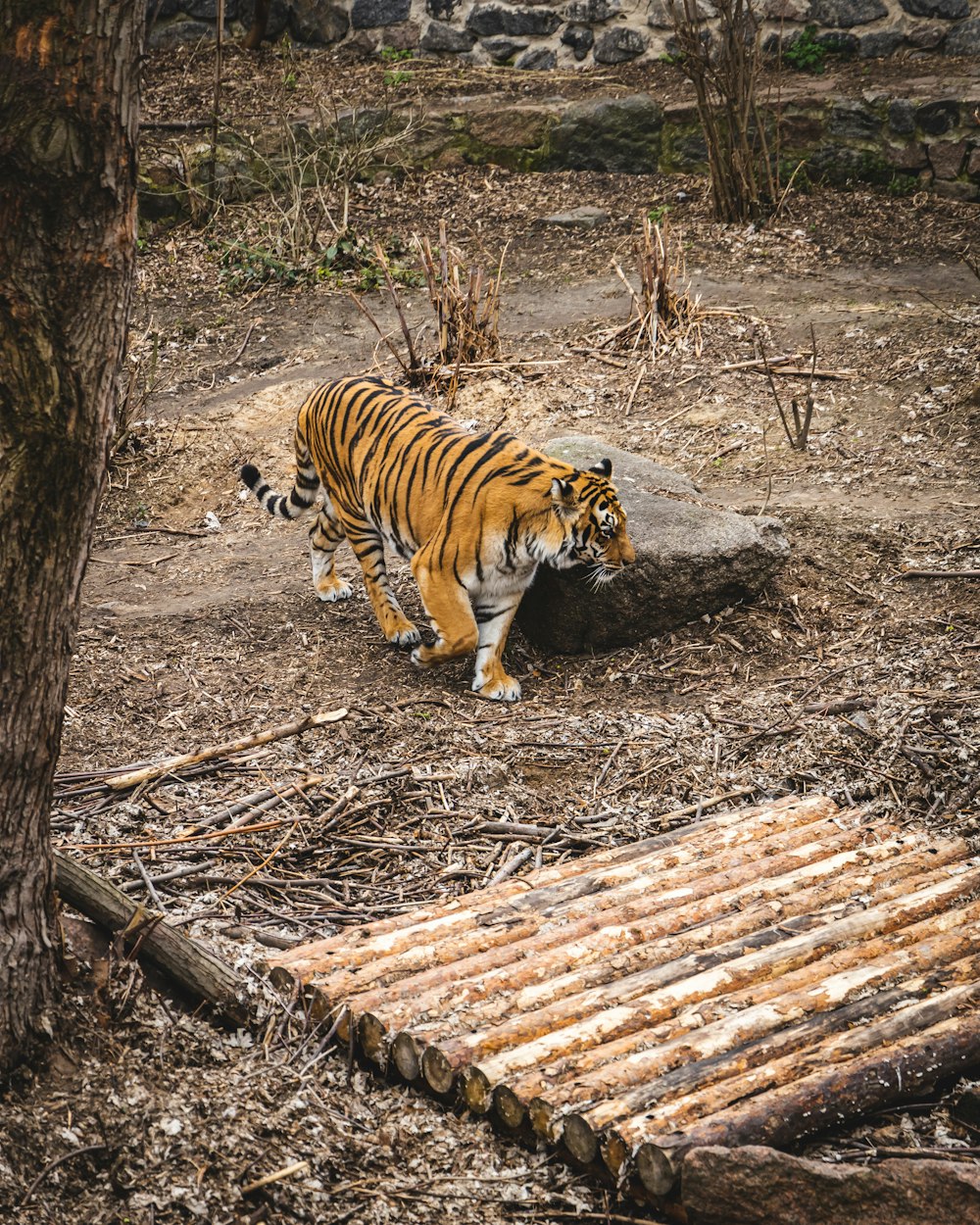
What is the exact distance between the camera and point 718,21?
438 inches

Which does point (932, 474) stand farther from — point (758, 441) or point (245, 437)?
point (245, 437)

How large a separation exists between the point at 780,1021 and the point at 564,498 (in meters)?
2.65

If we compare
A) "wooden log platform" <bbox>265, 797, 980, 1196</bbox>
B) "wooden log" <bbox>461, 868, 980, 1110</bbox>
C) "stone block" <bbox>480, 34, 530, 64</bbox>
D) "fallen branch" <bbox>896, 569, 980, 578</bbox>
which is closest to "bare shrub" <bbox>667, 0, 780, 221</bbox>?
"stone block" <bbox>480, 34, 530, 64</bbox>

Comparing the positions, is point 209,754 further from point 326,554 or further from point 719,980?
point 326,554

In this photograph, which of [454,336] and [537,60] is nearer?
[454,336]

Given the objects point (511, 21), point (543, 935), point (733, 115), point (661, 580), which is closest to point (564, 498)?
point (661, 580)

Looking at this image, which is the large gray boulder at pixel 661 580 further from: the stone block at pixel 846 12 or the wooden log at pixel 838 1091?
the stone block at pixel 846 12

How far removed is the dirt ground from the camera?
2.76 meters

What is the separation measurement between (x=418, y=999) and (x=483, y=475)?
276cm

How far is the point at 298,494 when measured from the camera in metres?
6.64

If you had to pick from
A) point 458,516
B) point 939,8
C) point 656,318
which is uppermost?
point 939,8

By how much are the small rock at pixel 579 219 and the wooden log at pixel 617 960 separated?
775cm

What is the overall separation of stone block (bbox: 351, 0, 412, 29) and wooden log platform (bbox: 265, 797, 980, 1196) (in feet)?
33.4

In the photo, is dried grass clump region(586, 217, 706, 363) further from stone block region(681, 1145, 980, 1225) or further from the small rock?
stone block region(681, 1145, 980, 1225)
